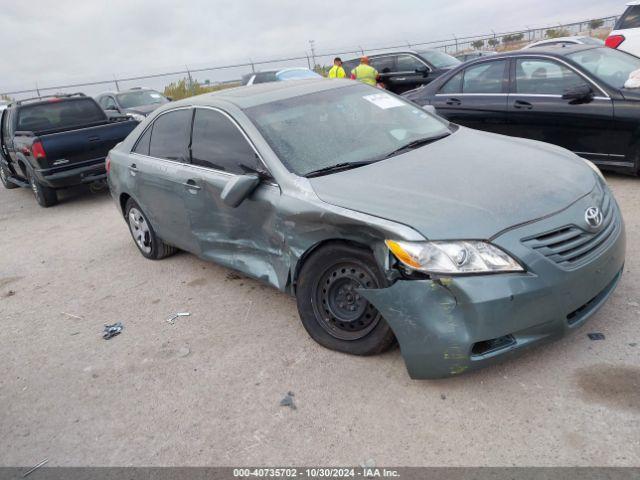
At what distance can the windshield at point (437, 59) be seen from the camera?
43.2 ft

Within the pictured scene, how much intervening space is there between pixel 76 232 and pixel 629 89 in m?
6.81

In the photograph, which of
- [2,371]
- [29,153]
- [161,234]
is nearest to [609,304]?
[161,234]

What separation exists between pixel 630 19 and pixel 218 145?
9.21 meters

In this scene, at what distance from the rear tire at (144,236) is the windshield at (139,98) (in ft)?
34.6

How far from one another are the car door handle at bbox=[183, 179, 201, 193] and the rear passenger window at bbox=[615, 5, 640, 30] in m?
9.19

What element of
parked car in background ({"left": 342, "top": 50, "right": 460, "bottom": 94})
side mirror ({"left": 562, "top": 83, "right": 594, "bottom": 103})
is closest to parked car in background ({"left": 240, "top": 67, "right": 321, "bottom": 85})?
parked car in background ({"left": 342, "top": 50, "right": 460, "bottom": 94})

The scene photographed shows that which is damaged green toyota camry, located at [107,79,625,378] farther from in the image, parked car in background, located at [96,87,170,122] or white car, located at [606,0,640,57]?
parked car in background, located at [96,87,170,122]

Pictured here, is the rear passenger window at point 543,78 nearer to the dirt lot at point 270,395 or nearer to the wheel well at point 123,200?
the dirt lot at point 270,395

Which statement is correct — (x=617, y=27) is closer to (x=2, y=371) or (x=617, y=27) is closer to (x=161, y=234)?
(x=161, y=234)

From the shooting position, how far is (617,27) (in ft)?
32.2

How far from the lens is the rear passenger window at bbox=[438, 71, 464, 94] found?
701 cm

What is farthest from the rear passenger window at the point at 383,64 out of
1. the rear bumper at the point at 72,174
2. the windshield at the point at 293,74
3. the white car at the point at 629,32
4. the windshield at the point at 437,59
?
the rear bumper at the point at 72,174

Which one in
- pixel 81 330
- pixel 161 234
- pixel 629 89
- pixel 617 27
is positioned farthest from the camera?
pixel 617 27

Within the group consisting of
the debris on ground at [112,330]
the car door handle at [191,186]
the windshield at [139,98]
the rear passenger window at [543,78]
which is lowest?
the debris on ground at [112,330]
